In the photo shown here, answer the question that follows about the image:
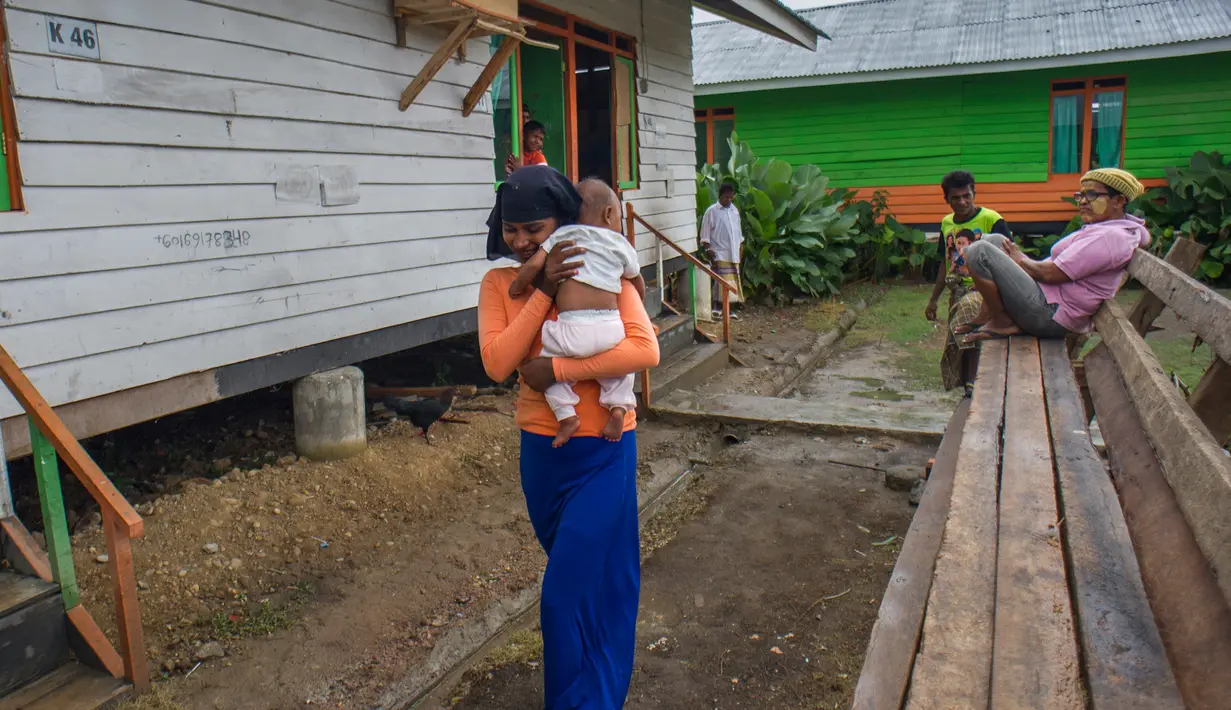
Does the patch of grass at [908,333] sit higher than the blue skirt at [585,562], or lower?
lower

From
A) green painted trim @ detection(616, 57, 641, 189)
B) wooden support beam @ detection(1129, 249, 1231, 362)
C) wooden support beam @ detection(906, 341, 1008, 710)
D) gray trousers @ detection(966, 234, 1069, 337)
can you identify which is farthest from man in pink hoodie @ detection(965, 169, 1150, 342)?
green painted trim @ detection(616, 57, 641, 189)

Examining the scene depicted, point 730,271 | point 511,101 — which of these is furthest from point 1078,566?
point 730,271

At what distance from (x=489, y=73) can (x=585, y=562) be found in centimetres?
464

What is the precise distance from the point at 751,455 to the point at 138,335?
12.8 feet

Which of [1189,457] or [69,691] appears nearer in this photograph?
[1189,457]

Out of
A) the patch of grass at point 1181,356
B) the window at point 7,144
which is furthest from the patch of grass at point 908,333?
the window at point 7,144

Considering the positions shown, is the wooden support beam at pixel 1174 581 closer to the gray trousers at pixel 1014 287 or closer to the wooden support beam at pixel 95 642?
the gray trousers at pixel 1014 287

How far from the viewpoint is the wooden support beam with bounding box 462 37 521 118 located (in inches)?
235

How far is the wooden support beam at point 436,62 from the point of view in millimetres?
5586

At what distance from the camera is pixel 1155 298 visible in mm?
4871

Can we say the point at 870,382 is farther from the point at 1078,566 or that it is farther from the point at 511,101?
the point at 1078,566

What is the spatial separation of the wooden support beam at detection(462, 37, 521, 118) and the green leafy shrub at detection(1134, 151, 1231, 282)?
1097cm

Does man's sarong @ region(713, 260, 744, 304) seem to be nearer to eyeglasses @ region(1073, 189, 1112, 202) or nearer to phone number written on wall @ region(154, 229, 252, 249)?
eyeglasses @ region(1073, 189, 1112, 202)

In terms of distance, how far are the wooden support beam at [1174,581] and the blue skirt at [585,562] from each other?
123 centimetres
